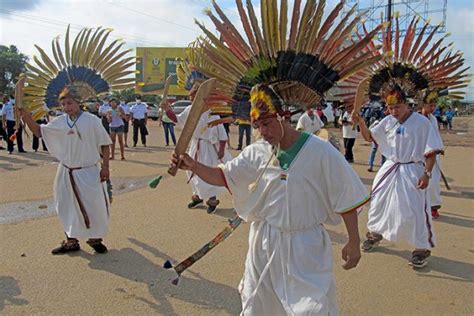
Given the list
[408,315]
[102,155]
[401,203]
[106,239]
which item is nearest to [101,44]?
[102,155]

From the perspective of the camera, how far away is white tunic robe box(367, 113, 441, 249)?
16.5ft

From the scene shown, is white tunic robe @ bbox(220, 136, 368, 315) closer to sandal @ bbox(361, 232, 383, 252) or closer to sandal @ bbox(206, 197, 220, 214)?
sandal @ bbox(361, 232, 383, 252)

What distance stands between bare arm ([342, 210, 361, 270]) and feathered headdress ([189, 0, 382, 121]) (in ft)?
2.84

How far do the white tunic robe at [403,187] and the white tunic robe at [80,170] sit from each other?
3.31 m

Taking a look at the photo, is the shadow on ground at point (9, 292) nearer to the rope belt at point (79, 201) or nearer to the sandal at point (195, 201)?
the rope belt at point (79, 201)

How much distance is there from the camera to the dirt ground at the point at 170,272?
406 centimetres

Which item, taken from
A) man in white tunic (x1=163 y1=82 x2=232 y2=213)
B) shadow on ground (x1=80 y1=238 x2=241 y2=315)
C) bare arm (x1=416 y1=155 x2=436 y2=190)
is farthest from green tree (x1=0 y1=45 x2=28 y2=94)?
bare arm (x1=416 y1=155 x2=436 y2=190)

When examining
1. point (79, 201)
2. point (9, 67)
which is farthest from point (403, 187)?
point (9, 67)

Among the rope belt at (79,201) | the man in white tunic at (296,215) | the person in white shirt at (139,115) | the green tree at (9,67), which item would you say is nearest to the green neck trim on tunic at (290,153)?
the man in white tunic at (296,215)

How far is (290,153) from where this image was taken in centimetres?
279

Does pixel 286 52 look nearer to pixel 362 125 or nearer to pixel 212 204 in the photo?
pixel 362 125

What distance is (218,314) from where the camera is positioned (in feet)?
12.8

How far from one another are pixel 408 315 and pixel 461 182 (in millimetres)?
7358

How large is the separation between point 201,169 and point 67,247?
124 inches
